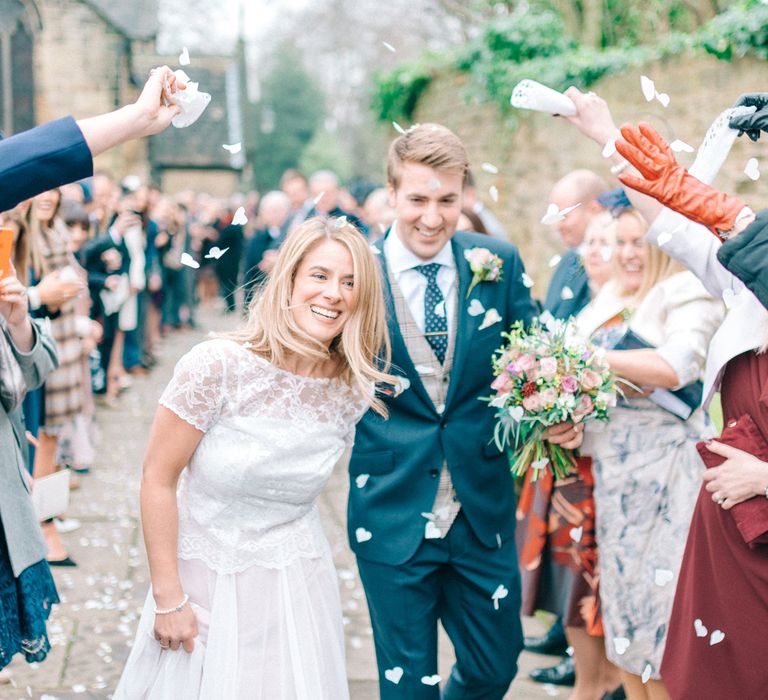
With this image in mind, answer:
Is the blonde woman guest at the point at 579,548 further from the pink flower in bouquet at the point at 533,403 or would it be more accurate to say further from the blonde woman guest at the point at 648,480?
the pink flower in bouquet at the point at 533,403

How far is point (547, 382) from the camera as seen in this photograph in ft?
11.4

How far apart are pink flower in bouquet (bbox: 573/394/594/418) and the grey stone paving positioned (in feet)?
5.48

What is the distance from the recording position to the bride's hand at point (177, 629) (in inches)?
108

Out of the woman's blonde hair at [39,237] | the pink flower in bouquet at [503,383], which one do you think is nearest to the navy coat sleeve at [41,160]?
the pink flower in bouquet at [503,383]

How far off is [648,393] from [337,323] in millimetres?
1566

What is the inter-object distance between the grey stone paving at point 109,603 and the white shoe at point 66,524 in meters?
0.05

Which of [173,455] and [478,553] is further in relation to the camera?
[478,553]

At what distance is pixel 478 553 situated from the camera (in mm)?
3611

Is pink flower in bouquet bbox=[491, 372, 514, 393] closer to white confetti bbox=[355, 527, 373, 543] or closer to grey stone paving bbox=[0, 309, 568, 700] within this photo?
white confetti bbox=[355, 527, 373, 543]

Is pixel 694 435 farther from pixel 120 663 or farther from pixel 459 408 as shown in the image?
pixel 120 663

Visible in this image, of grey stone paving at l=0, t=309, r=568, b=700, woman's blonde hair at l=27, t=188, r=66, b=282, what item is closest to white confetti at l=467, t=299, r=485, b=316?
grey stone paving at l=0, t=309, r=568, b=700

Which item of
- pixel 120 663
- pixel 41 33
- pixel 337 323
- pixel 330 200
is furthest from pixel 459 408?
pixel 41 33

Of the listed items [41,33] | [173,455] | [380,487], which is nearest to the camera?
[173,455]

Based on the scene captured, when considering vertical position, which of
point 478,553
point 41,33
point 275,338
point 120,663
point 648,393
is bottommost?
point 120,663
